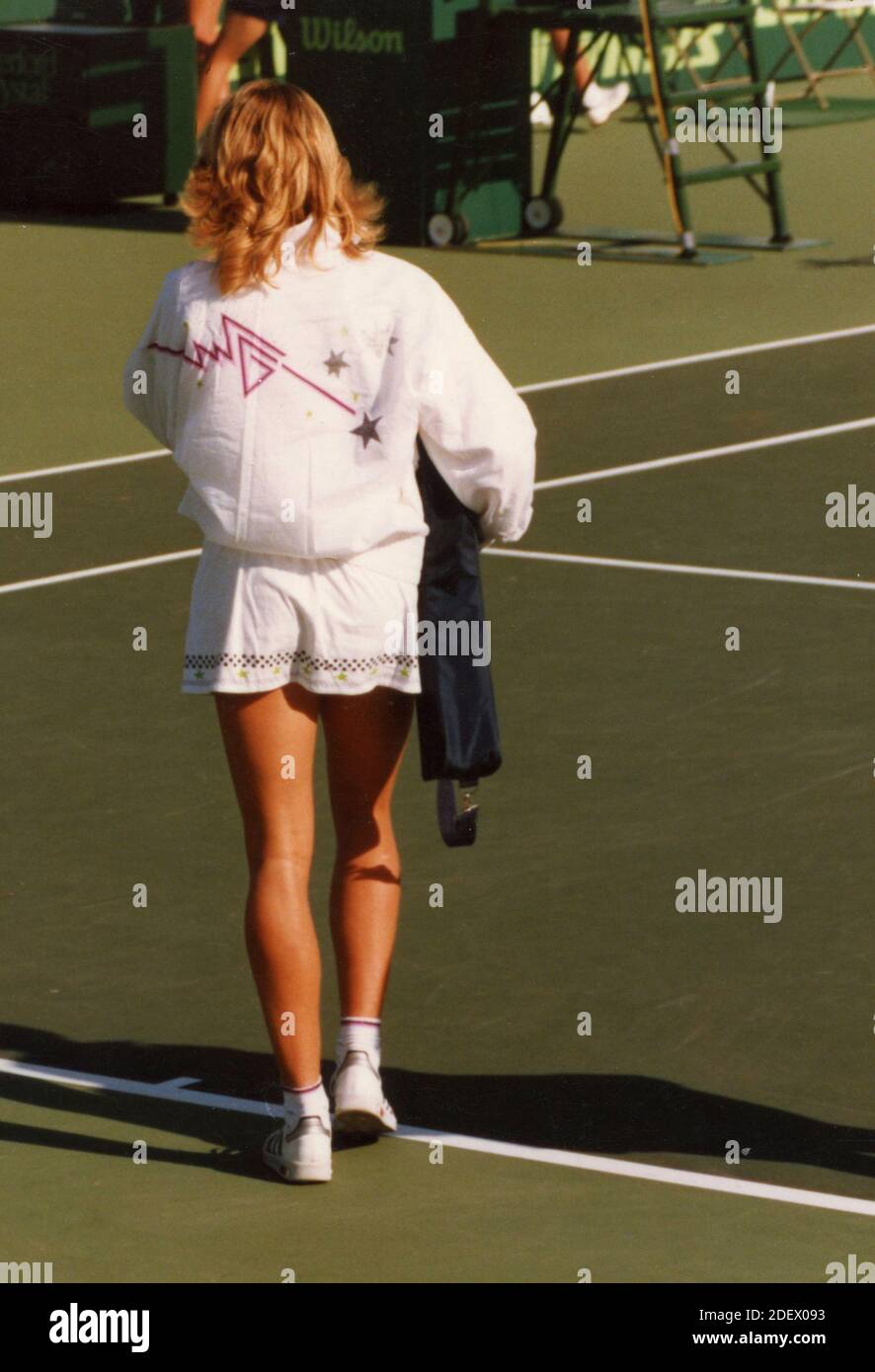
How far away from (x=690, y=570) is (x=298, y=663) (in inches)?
219

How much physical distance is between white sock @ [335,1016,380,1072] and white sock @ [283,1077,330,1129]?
0.19 m

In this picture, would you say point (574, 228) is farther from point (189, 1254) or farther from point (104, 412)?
point (189, 1254)

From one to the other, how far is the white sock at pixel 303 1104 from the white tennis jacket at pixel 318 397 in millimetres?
966

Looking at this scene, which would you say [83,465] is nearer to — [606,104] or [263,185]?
[263,185]

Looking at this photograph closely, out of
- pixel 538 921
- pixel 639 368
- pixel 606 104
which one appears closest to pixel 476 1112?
pixel 538 921

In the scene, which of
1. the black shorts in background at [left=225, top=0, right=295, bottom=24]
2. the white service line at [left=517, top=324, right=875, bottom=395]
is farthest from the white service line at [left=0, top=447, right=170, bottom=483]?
the black shorts in background at [left=225, top=0, right=295, bottom=24]

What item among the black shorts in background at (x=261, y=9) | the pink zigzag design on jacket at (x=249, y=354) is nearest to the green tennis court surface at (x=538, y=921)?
the pink zigzag design on jacket at (x=249, y=354)

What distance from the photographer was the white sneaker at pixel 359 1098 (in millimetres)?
5422

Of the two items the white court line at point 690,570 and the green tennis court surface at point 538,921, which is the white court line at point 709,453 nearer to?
the green tennis court surface at point 538,921

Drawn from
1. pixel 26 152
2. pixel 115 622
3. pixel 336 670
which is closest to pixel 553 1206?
pixel 336 670

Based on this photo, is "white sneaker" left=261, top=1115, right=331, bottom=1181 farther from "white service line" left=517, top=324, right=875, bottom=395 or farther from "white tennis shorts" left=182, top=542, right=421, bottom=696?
"white service line" left=517, top=324, right=875, bottom=395

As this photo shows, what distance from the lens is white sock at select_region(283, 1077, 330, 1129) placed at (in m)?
5.27

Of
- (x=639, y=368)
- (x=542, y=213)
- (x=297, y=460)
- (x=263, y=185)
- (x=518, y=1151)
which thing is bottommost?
(x=518, y=1151)

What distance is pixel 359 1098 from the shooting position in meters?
5.42
